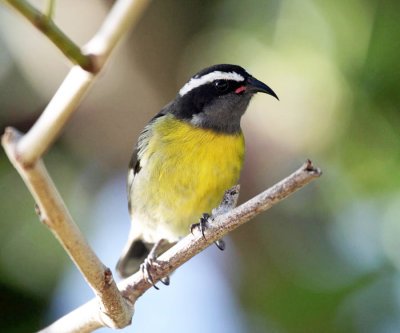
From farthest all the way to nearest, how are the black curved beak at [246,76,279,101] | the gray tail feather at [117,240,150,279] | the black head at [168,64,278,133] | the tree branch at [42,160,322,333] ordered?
1. the gray tail feather at [117,240,150,279]
2. the black head at [168,64,278,133]
3. the black curved beak at [246,76,279,101]
4. the tree branch at [42,160,322,333]

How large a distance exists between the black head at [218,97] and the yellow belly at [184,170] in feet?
0.21

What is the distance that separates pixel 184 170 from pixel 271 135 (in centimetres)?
95

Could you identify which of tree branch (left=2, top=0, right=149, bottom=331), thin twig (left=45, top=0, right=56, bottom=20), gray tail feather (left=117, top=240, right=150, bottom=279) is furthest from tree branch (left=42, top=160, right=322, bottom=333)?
gray tail feather (left=117, top=240, right=150, bottom=279)

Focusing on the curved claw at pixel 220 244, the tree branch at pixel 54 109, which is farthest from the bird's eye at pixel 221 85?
the tree branch at pixel 54 109

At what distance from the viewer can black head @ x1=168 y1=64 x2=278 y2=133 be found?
3.33 metres

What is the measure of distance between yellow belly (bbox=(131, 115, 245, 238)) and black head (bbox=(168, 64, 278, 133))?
0.21 ft

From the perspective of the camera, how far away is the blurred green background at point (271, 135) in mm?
3439

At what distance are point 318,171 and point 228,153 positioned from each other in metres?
1.78

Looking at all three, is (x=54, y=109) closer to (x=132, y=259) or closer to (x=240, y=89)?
(x=240, y=89)

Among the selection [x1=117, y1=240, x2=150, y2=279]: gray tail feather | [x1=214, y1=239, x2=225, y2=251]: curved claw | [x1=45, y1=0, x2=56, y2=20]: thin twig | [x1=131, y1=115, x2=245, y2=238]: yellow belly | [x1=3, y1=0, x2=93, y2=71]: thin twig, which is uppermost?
[x1=45, y1=0, x2=56, y2=20]: thin twig

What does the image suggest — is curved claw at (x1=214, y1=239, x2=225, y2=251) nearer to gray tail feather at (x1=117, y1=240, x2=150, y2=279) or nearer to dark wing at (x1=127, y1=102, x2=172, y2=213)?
dark wing at (x1=127, y1=102, x2=172, y2=213)

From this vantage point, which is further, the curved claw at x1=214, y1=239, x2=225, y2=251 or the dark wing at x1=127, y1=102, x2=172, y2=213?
the dark wing at x1=127, y1=102, x2=172, y2=213

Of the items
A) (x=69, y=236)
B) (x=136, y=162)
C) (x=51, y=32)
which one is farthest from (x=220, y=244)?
(x=51, y=32)

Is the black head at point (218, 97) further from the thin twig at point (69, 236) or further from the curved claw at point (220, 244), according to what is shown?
the thin twig at point (69, 236)
